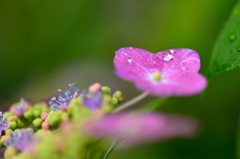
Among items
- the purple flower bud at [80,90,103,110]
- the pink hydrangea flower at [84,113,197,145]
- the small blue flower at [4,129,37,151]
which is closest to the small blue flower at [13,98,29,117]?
the small blue flower at [4,129,37,151]

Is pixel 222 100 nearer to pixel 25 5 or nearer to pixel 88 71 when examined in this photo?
pixel 88 71

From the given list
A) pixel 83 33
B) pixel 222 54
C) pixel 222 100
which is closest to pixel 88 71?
pixel 83 33

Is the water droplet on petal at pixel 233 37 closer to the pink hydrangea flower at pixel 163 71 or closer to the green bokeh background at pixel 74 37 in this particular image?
the pink hydrangea flower at pixel 163 71

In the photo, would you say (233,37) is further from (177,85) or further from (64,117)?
(64,117)

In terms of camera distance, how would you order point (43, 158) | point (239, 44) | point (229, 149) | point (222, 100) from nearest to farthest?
point (43, 158)
point (239, 44)
point (229, 149)
point (222, 100)

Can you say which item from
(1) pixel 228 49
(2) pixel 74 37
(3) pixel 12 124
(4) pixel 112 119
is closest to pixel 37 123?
(3) pixel 12 124
